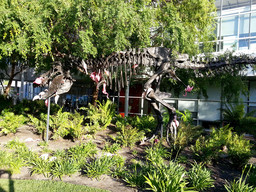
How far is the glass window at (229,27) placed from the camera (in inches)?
511

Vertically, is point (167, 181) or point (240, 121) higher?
point (240, 121)

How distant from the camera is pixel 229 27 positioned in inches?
520

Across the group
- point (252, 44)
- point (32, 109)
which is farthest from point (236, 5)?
point (32, 109)

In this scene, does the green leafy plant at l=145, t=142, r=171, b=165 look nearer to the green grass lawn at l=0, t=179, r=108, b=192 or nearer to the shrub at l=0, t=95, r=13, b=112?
the green grass lawn at l=0, t=179, r=108, b=192

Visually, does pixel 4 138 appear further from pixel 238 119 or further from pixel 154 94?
pixel 238 119

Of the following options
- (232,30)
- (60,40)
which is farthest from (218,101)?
(60,40)

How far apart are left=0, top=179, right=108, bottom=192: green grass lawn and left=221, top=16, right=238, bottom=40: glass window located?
12339 millimetres

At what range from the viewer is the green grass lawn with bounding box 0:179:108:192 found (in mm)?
4512

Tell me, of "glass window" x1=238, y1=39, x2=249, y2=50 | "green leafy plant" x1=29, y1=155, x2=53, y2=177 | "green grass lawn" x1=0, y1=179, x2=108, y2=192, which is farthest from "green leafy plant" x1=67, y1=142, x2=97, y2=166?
"glass window" x1=238, y1=39, x2=249, y2=50

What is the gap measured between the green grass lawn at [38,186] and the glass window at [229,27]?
1234cm

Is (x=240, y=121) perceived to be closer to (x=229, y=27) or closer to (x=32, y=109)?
(x=229, y=27)

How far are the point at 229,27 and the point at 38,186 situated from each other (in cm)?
1329

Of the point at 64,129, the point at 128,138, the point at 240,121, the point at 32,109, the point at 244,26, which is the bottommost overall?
the point at 128,138

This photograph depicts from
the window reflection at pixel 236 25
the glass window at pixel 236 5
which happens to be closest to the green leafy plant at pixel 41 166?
the window reflection at pixel 236 25
